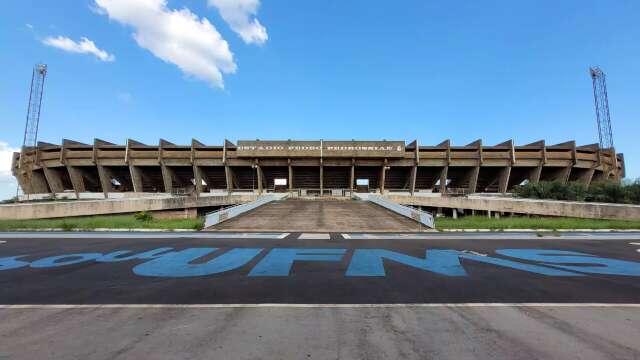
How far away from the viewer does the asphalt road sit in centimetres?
355

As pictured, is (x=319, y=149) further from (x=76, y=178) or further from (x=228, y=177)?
(x=76, y=178)

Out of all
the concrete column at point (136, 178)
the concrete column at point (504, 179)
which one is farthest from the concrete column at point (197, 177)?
the concrete column at point (504, 179)

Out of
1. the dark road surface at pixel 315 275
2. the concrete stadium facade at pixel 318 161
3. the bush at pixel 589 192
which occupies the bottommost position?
the dark road surface at pixel 315 275

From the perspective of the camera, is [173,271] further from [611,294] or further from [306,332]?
[611,294]

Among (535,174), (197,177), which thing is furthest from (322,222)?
(535,174)

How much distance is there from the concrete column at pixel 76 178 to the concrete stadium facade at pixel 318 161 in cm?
18

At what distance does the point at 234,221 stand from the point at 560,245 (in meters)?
19.4

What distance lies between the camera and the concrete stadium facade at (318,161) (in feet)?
172

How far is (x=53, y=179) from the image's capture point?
57.9 meters

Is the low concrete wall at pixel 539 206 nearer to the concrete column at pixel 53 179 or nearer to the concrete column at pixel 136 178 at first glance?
the concrete column at pixel 136 178

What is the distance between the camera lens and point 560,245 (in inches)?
503

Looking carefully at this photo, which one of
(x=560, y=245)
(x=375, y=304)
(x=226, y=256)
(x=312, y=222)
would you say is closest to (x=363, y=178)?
(x=312, y=222)

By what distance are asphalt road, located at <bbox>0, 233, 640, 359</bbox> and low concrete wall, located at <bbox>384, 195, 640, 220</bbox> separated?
20528 millimetres

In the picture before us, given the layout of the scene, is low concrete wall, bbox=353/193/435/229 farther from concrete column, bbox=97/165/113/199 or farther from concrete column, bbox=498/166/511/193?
concrete column, bbox=97/165/113/199
